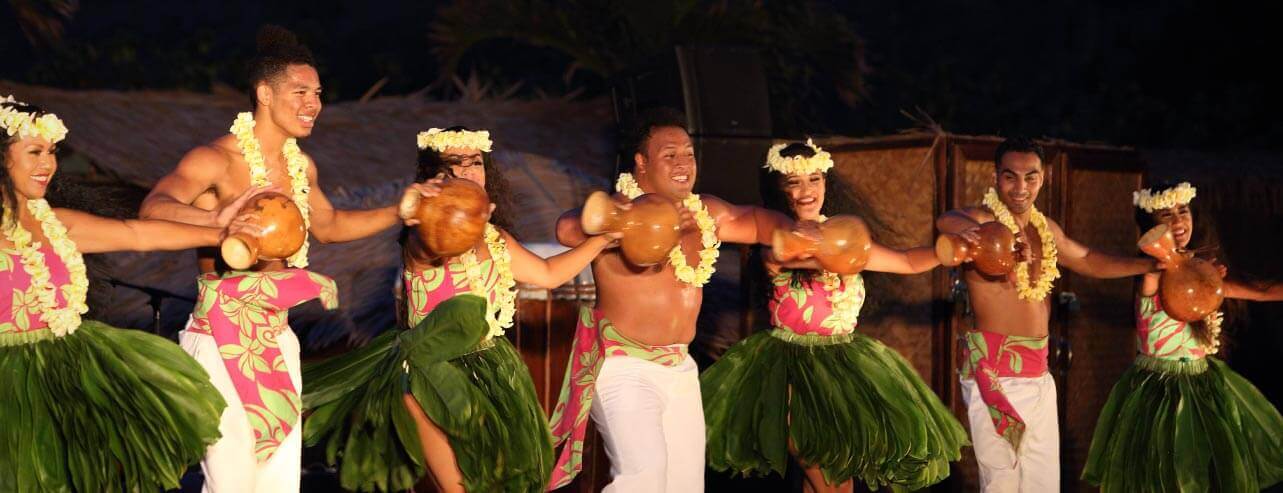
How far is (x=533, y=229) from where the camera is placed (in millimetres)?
7285

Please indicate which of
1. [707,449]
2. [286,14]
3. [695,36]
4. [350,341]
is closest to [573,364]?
[707,449]

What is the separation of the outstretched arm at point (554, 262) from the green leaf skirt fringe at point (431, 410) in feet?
0.80

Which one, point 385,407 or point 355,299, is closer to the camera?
point 385,407

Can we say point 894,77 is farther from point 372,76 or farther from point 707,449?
point 707,449

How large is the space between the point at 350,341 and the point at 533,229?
4.12ft

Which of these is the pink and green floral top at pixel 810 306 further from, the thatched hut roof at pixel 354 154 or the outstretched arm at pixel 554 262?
the thatched hut roof at pixel 354 154

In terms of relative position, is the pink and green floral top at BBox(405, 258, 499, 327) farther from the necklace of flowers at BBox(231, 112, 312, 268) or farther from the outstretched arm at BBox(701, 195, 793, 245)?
the outstretched arm at BBox(701, 195, 793, 245)

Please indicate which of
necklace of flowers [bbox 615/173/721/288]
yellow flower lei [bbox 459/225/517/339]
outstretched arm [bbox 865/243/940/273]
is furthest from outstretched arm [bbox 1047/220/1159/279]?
yellow flower lei [bbox 459/225/517/339]

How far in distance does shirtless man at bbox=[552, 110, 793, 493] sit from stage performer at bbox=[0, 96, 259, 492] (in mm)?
1071

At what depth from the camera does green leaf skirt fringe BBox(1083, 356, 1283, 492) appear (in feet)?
16.0

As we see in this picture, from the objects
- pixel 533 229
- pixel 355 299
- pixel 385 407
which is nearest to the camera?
pixel 385 407

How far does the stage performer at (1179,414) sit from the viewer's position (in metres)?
4.89

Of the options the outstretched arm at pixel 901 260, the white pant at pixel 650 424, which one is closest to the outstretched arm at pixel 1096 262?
the outstretched arm at pixel 901 260

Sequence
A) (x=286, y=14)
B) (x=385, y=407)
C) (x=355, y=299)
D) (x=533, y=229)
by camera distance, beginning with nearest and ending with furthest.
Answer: (x=385, y=407) < (x=355, y=299) < (x=533, y=229) < (x=286, y=14)
